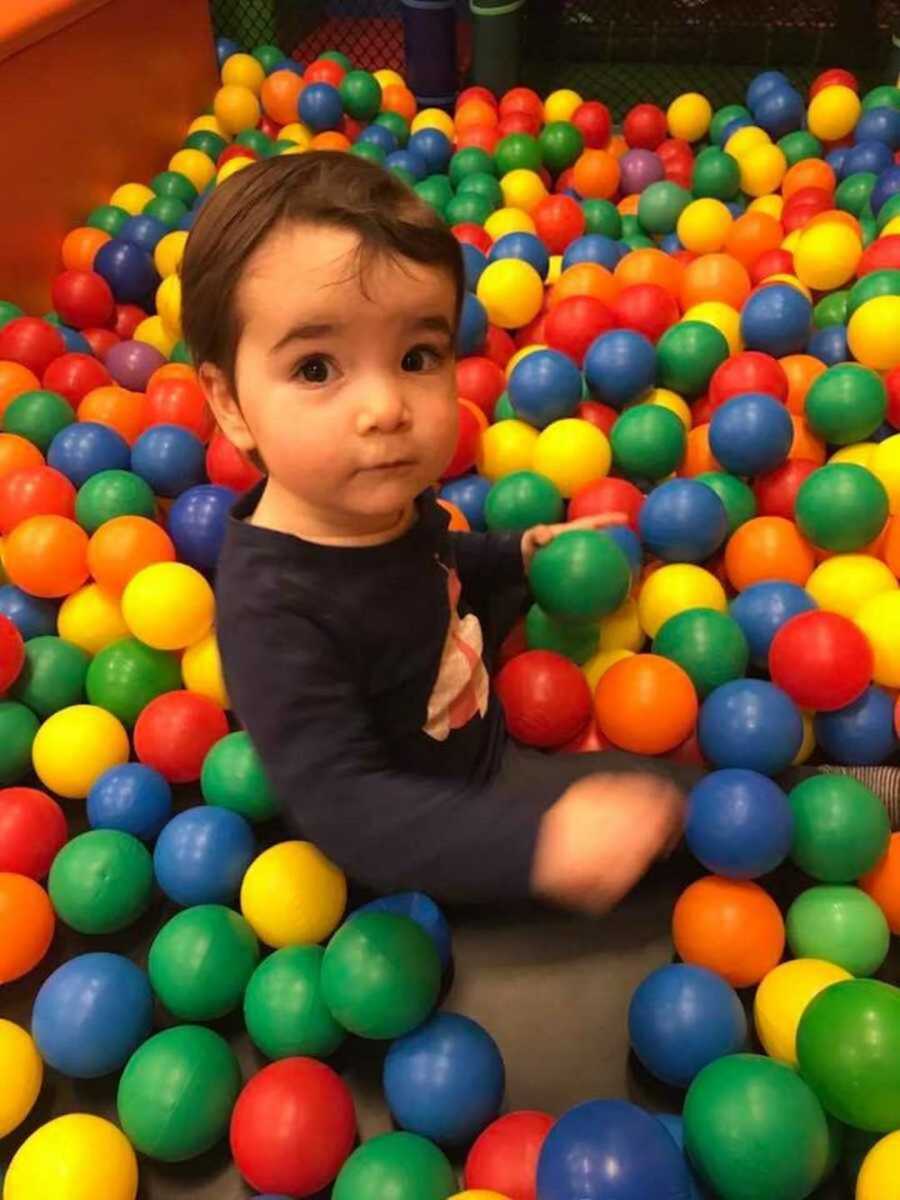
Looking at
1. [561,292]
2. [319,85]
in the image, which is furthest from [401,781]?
[319,85]

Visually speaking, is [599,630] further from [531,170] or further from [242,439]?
[531,170]

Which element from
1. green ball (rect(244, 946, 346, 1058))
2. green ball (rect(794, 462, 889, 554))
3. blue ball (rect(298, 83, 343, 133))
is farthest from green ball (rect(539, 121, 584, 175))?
green ball (rect(244, 946, 346, 1058))

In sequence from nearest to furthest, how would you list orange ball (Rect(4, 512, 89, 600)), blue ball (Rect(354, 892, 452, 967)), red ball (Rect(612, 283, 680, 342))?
blue ball (Rect(354, 892, 452, 967)) → orange ball (Rect(4, 512, 89, 600)) → red ball (Rect(612, 283, 680, 342))

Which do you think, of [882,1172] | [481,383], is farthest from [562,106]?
[882,1172]

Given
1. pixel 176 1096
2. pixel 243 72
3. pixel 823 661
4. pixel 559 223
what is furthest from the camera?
pixel 243 72

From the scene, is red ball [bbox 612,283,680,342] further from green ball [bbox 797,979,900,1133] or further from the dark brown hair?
green ball [bbox 797,979,900,1133]

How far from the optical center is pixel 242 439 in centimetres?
83

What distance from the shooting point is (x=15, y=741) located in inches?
43.9

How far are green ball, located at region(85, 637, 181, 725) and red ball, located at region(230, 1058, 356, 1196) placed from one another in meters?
0.48

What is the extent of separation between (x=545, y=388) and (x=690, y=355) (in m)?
0.21

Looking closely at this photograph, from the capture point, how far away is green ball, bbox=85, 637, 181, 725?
1158 mm

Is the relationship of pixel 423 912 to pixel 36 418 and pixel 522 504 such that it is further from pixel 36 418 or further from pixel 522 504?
pixel 36 418

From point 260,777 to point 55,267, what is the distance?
4.19 ft

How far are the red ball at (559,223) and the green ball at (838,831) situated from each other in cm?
127
